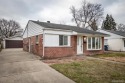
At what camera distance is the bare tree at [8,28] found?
43384mm

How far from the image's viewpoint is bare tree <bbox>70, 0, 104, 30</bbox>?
33.4 meters

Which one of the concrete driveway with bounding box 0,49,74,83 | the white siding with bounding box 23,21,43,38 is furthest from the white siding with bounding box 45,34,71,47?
the concrete driveway with bounding box 0,49,74,83

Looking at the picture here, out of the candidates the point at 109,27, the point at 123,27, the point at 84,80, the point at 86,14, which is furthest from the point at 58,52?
the point at 123,27

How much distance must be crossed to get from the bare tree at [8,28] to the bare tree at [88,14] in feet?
93.0

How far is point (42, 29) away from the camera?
1091 centimetres

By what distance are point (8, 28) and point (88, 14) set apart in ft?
111

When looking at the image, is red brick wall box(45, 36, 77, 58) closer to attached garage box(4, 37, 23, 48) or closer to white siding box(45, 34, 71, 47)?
white siding box(45, 34, 71, 47)

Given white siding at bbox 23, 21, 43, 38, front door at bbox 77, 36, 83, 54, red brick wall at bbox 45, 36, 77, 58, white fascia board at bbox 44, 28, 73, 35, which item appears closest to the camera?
white fascia board at bbox 44, 28, 73, 35

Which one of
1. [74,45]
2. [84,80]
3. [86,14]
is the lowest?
[84,80]

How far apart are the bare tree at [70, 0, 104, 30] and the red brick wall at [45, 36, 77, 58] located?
21.9 metres

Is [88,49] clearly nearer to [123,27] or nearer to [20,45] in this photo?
[20,45]

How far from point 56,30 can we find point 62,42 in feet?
5.31

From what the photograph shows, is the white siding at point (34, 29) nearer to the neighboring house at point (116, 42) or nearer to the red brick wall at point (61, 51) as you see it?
the red brick wall at point (61, 51)

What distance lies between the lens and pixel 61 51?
39.1ft
